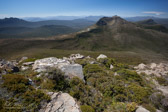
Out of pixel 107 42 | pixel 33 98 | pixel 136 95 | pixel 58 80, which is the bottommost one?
pixel 107 42

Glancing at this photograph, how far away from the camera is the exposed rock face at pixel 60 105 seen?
474 cm

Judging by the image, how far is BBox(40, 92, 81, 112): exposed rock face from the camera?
15.6ft

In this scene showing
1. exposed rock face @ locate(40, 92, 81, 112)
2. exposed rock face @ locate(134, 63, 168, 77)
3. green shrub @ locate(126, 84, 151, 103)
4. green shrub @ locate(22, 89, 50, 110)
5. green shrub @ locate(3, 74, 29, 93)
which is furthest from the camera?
exposed rock face @ locate(134, 63, 168, 77)

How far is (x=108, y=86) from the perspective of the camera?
27.5 feet

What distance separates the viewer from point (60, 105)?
16.5ft

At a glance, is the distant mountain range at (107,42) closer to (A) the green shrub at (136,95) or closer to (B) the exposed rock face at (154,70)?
(B) the exposed rock face at (154,70)

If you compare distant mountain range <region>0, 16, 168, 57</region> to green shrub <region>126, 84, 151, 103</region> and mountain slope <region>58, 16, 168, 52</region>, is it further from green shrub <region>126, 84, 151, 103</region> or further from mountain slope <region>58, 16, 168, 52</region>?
green shrub <region>126, 84, 151, 103</region>

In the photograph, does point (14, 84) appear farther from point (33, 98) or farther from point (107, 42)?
point (107, 42)

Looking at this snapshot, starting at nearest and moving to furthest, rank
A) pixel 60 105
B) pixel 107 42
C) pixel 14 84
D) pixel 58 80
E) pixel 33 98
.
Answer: pixel 33 98, pixel 60 105, pixel 14 84, pixel 58 80, pixel 107 42

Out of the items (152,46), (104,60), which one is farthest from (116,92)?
(152,46)

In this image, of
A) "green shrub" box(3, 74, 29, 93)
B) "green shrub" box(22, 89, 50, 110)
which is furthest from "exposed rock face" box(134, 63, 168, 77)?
"green shrub" box(3, 74, 29, 93)

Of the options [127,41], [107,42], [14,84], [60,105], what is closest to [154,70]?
[60,105]

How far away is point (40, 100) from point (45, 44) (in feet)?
371

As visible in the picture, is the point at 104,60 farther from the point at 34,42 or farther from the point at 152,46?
the point at 152,46
